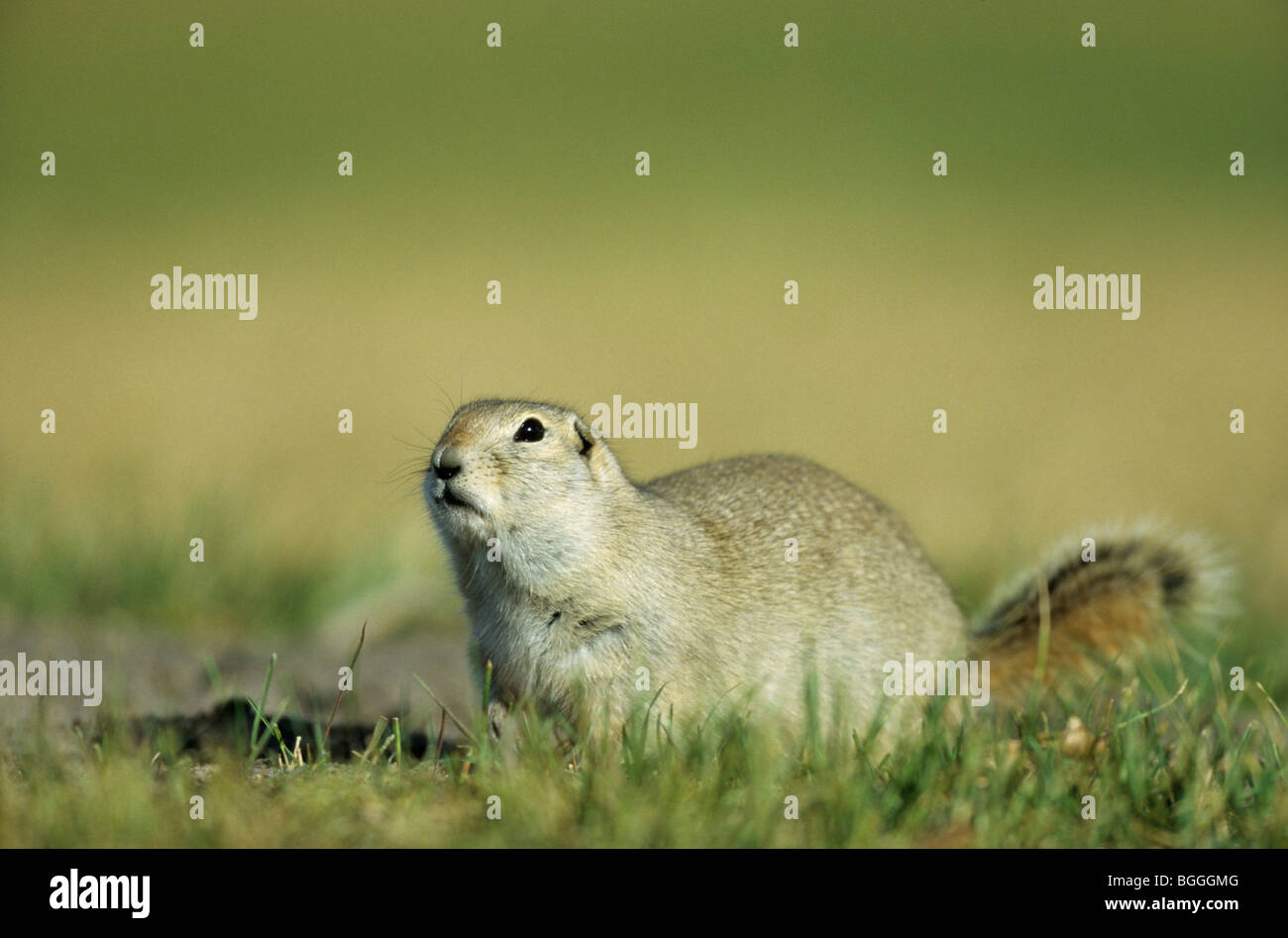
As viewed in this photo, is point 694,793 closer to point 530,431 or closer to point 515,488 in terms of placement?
point 515,488

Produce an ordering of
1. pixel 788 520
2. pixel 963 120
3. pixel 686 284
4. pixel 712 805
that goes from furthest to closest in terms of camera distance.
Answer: pixel 963 120
pixel 686 284
pixel 788 520
pixel 712 805

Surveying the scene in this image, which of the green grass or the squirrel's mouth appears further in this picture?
the squirrel's mouth

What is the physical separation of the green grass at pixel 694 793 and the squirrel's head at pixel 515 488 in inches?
27.5

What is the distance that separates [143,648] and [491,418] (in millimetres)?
2238

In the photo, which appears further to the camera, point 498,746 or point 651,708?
point 651,708

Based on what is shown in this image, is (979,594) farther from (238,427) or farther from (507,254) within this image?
(507,254)

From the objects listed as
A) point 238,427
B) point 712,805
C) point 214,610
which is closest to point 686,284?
point 238,427

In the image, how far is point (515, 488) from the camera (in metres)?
4.70

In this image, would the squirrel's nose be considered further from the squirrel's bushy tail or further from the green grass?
the squirrel's bushy tail

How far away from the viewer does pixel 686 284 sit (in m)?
14.6

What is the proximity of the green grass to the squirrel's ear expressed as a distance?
1045 millimetres

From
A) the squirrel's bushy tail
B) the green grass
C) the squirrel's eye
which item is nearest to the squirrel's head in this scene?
the squirrel's eye

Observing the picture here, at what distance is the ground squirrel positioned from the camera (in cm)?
475

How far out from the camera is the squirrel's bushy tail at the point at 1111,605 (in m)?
5.80
